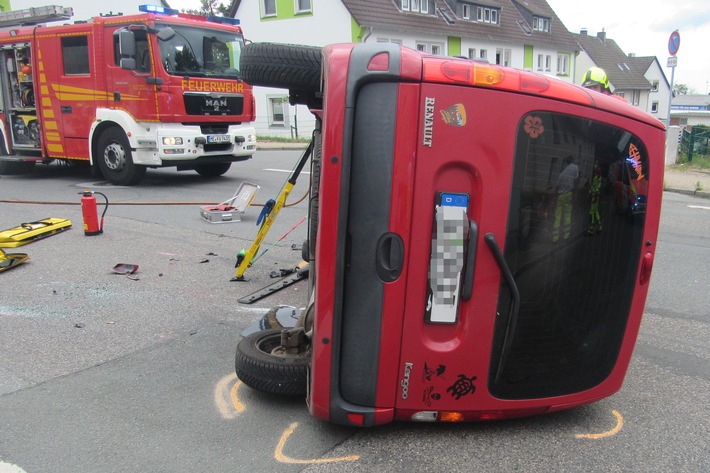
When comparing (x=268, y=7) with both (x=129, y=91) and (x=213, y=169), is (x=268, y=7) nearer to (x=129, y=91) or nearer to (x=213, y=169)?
(x=213, y=169)

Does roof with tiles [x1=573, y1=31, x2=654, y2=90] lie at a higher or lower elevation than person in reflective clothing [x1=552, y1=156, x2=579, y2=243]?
higher

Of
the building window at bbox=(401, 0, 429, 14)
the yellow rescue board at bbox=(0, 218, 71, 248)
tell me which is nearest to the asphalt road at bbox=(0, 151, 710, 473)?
the yellow rescue board at bbox=(0, 218, 71, 248)

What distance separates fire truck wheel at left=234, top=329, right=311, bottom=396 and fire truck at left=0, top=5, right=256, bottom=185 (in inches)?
323

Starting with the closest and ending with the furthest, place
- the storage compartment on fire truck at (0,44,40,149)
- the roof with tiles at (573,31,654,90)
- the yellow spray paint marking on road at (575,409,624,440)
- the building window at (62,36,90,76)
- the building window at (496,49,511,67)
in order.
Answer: the yellow spray paint marking on road at (575,409,624,440)
the building window at (62,36,90,76)
the storage compartment on fire truck at (0,44,40,149)
the building window at (496,49,511,67)
the roof with tiles at (573,31,654,90)

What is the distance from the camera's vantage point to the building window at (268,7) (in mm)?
34312

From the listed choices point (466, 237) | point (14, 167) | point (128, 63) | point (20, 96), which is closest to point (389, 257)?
point (466, 237)

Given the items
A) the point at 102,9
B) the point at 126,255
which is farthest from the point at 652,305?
the point at 102,9

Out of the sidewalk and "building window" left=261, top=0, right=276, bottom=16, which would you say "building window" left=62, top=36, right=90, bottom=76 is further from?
"building window" left=261, top=0, right=276, bottom=16

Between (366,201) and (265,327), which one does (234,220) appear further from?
(366,201)

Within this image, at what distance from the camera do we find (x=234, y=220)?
8.52 metres

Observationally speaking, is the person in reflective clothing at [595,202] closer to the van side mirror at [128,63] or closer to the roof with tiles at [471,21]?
the van side mirror at [128,63]

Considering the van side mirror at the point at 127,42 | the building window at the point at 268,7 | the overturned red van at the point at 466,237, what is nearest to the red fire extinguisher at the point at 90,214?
the van side mirror at the point at 127,42

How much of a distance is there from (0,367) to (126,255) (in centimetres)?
286

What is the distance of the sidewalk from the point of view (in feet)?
43.3
